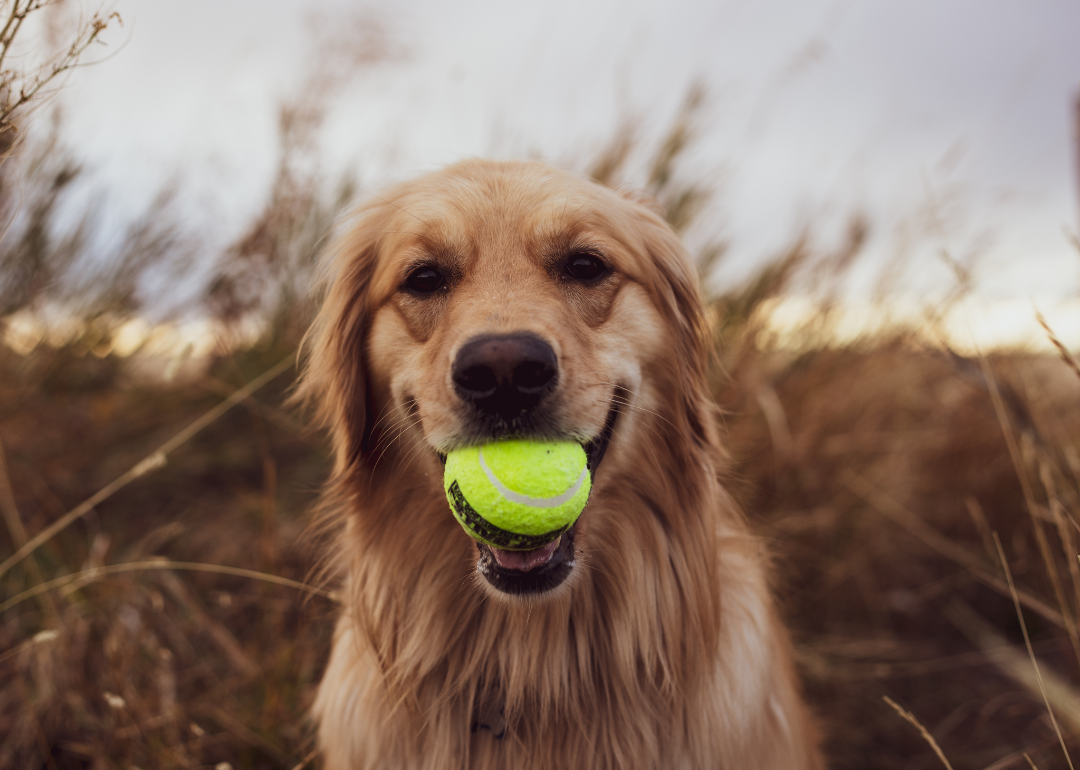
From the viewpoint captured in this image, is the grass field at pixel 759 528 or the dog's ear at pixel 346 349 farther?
the grass field at pixel 759 528

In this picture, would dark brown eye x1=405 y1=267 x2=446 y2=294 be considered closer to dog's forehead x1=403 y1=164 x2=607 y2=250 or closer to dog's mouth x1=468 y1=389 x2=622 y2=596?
dog's forehead x1=403 y1=164 x2=607 y2=250

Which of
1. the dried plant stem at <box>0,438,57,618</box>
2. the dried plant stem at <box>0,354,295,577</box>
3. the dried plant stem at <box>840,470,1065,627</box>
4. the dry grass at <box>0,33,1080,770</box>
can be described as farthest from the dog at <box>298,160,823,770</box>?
the dried plant stem at <box>840,470,1065,627</box>

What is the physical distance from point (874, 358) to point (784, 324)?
54 centimetres

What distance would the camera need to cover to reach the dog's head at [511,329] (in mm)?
1550

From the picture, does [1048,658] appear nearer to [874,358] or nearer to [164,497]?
[874,358]

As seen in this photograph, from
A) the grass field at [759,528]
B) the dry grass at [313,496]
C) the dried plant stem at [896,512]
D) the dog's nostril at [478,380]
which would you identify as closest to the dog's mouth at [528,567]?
the dog's nostril at [478,380]

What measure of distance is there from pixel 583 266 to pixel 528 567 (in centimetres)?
83

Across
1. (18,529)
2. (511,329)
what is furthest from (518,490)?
(18,529)

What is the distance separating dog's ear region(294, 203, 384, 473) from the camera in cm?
197

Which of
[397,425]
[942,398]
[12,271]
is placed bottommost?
[942,398]

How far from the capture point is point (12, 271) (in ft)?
10.4

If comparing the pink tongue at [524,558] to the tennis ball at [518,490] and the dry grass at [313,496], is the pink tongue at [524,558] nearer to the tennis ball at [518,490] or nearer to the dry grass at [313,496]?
the tennis ball at [518,490]

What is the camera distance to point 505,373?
4.74ft

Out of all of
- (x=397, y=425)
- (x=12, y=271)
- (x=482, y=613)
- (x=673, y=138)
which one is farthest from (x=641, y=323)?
(x=12, y=271)
